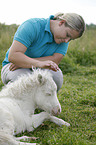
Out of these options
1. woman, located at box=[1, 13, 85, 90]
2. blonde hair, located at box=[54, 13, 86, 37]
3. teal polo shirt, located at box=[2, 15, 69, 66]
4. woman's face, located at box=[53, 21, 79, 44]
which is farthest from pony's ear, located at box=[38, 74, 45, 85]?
blonde hair, located at box=[54, 13, 86, 37]

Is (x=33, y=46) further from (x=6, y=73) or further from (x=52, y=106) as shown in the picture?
(x=52, y=106)

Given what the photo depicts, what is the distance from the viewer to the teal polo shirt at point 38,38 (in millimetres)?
3590

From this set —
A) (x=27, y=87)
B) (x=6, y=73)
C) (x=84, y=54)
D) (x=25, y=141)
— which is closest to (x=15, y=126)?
(x=25, y=141)

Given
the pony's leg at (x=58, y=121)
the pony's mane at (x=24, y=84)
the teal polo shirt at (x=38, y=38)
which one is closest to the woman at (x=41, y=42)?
the teal polo shirt at (x=38, y=38)

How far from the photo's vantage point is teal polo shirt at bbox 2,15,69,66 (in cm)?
359

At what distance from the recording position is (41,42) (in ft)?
12.9

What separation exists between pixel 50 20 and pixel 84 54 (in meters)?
6.01

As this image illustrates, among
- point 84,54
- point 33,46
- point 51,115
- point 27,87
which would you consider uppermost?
point 33,46

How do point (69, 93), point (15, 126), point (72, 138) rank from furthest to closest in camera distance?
1. point (69, 93)
2. point (15, 126)
3. point (72, 138)

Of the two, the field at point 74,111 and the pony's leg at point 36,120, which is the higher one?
the pony's leg at point 36,120

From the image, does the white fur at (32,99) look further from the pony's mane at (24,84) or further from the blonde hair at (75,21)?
the blonde hair at (75,21)

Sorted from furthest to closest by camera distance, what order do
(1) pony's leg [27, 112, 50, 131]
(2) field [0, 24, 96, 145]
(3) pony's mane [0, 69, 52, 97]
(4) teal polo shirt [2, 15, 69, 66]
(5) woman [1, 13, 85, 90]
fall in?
(4) teal polo shirt [2, 15, 69, 66]
(5) woman [1, 13, 85, 90]
(3) pony's mane [0, 69, 52, 97]
(1) pony's leg [27, 112, 50, 131]
(2) field [0, 24, 96, 145]

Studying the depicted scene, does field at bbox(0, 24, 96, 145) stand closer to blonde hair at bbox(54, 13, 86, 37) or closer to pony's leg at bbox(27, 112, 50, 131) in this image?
pony's leg at bbox(27, 112, 50, 131)

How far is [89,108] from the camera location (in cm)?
405
